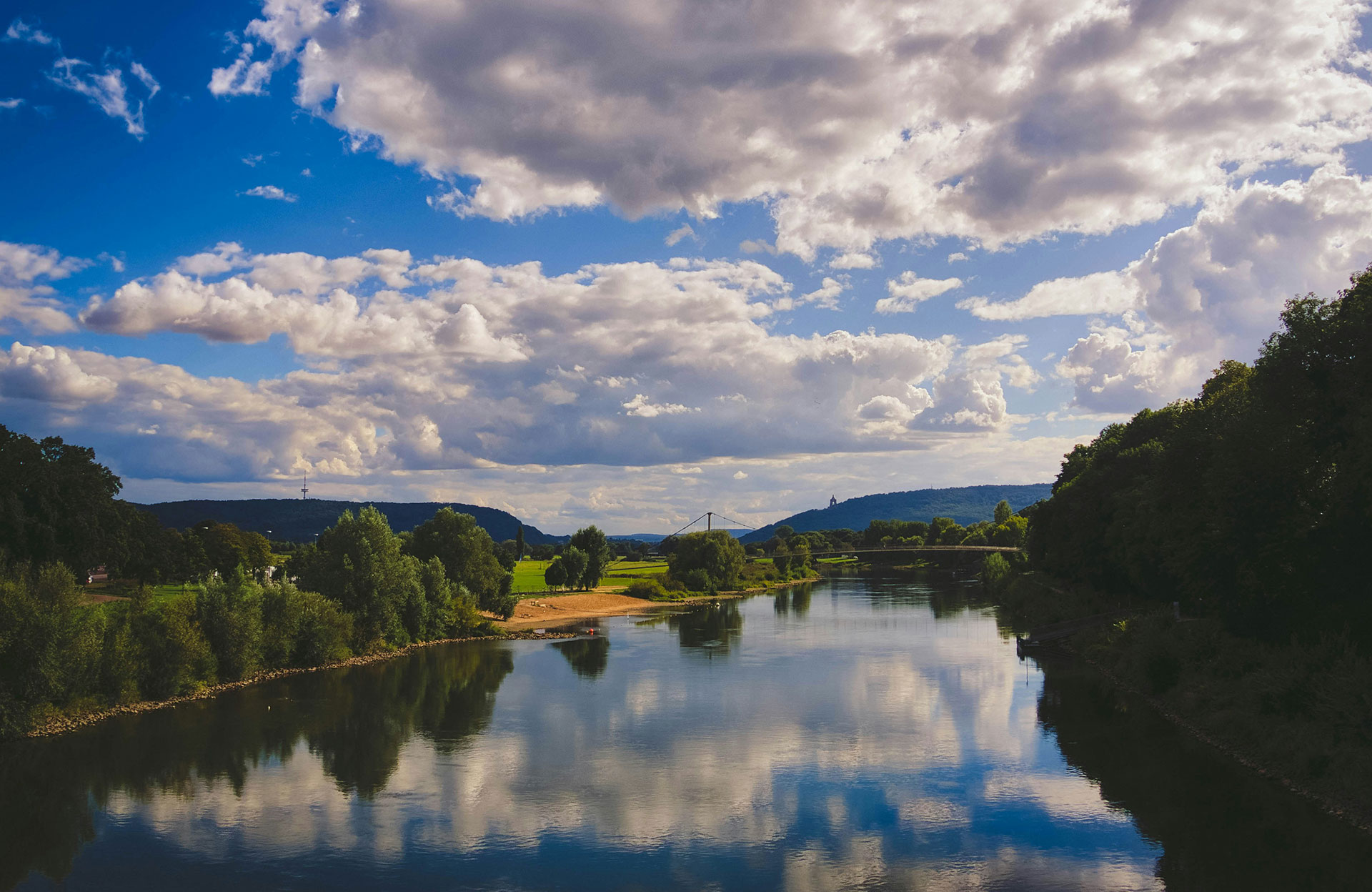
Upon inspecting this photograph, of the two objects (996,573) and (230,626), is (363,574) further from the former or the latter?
(996,573)

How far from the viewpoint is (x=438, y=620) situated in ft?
228

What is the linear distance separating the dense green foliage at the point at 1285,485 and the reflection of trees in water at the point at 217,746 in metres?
31.3

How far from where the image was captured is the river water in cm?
2239

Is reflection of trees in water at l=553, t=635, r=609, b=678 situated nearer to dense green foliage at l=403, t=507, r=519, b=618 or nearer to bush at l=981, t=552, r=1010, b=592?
dense green foliage at l=403, t=507, r=519, b=618

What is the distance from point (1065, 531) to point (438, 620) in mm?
51263

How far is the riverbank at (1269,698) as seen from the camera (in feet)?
85.4

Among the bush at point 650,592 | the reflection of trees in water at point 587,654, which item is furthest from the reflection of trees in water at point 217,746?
the bush at point 650,592

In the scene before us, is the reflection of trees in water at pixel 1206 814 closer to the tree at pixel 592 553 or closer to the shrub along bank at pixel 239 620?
the shrub along bank at pixel 239 620

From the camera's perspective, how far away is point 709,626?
84.3m

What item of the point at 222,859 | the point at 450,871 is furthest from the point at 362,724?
the point at 450,871

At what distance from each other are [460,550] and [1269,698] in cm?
6135

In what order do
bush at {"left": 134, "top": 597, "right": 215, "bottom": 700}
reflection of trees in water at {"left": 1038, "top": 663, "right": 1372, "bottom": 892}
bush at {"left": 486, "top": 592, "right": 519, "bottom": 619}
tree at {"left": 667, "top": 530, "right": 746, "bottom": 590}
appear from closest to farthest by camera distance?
reflection of trees in water at {"left": 1038, "top": 663, "right": 1372, "bottom": 892} < bush at {"left": 134, "top": 597, "right": 215, "bottom": 700} < bush at {"left": 486, "top": 592, "right": 519, "bottom": 619} < tree at {"left": 667, "top": 530, "right": 746, "bottom": 590}

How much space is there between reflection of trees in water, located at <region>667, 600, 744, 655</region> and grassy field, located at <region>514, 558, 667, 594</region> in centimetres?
1872

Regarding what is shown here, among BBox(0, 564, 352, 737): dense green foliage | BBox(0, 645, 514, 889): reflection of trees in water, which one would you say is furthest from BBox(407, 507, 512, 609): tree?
BBox(0, 645, 514, 889): reflection of trees in water
